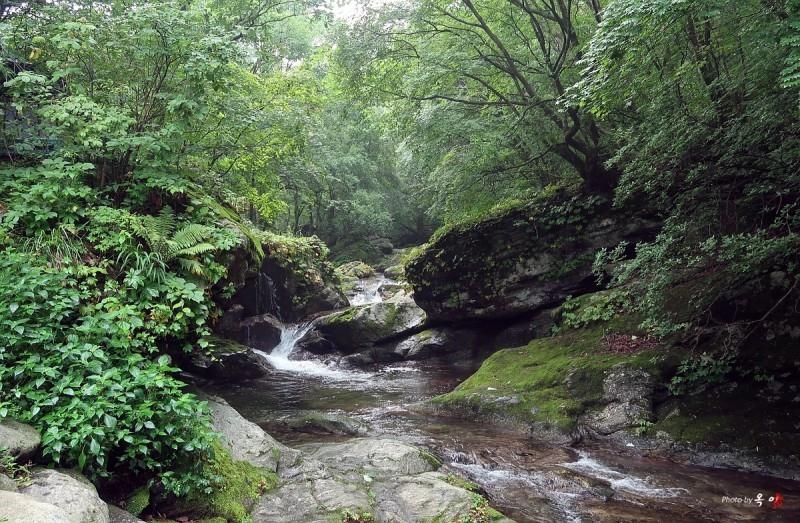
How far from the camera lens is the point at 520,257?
1305 cm

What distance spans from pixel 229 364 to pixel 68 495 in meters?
10.4

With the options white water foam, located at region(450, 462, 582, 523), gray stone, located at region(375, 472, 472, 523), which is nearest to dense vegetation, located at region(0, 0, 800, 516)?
gray stone, located at region(375, 472, 472, 523)

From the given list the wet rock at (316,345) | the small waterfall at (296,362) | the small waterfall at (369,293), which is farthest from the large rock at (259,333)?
the small waterfall at (369,293)

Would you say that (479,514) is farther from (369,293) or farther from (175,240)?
(369,293)

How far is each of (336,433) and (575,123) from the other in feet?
26.3

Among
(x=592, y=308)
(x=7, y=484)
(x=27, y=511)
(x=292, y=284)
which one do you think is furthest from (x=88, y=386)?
(x=292, y=284)

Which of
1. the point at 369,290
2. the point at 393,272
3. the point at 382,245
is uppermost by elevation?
the point at 382,245

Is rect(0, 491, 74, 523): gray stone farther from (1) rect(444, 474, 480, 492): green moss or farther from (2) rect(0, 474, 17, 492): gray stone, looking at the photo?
(1) rect(444, 474, 480, 492): green moss

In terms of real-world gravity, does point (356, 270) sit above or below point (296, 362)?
above

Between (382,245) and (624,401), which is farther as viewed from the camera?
(382,245)

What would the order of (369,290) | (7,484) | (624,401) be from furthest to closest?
(369,290)
(624,401)
(7,484)

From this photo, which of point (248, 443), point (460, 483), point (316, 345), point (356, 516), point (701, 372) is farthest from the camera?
point (316, 345)

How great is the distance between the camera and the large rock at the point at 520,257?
40.0ft

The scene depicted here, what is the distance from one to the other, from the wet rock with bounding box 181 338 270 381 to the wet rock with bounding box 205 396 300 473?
6643 mm
